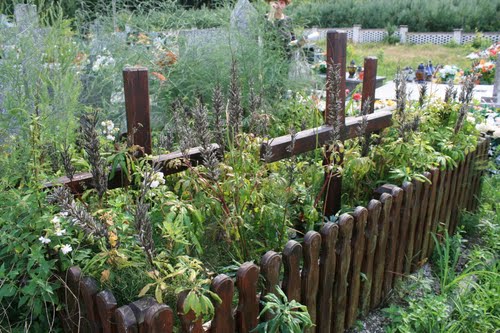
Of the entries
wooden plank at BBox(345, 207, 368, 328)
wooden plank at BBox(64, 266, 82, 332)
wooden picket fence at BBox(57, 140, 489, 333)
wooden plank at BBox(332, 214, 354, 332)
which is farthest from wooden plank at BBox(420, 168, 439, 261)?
wooden plank at BBox(64, 266, 82, 332)

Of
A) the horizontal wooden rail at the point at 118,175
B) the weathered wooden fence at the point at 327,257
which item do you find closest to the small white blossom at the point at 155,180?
the horizontal wooden rail at the point at 118,175

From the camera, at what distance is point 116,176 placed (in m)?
1.97

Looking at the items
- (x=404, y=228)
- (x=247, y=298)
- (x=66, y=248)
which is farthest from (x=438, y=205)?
(x=66, y=248)

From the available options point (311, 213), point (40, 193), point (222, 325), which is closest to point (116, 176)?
point (40, 193)

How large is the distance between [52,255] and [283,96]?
3.03 m

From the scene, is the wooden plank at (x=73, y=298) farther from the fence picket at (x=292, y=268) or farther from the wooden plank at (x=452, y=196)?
the wooden plank at (x=452, y=196)

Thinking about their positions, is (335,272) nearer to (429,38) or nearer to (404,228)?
(404,228)

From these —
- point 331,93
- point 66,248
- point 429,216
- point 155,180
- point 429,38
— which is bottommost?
point 429,38

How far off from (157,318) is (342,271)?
3.63ft

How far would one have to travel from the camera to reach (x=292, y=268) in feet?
6.31

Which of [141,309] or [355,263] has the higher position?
[141,309]

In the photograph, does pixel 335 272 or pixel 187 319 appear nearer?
pixel 187 319

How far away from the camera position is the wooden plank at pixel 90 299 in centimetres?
154

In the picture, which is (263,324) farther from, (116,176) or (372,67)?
(372,67)
